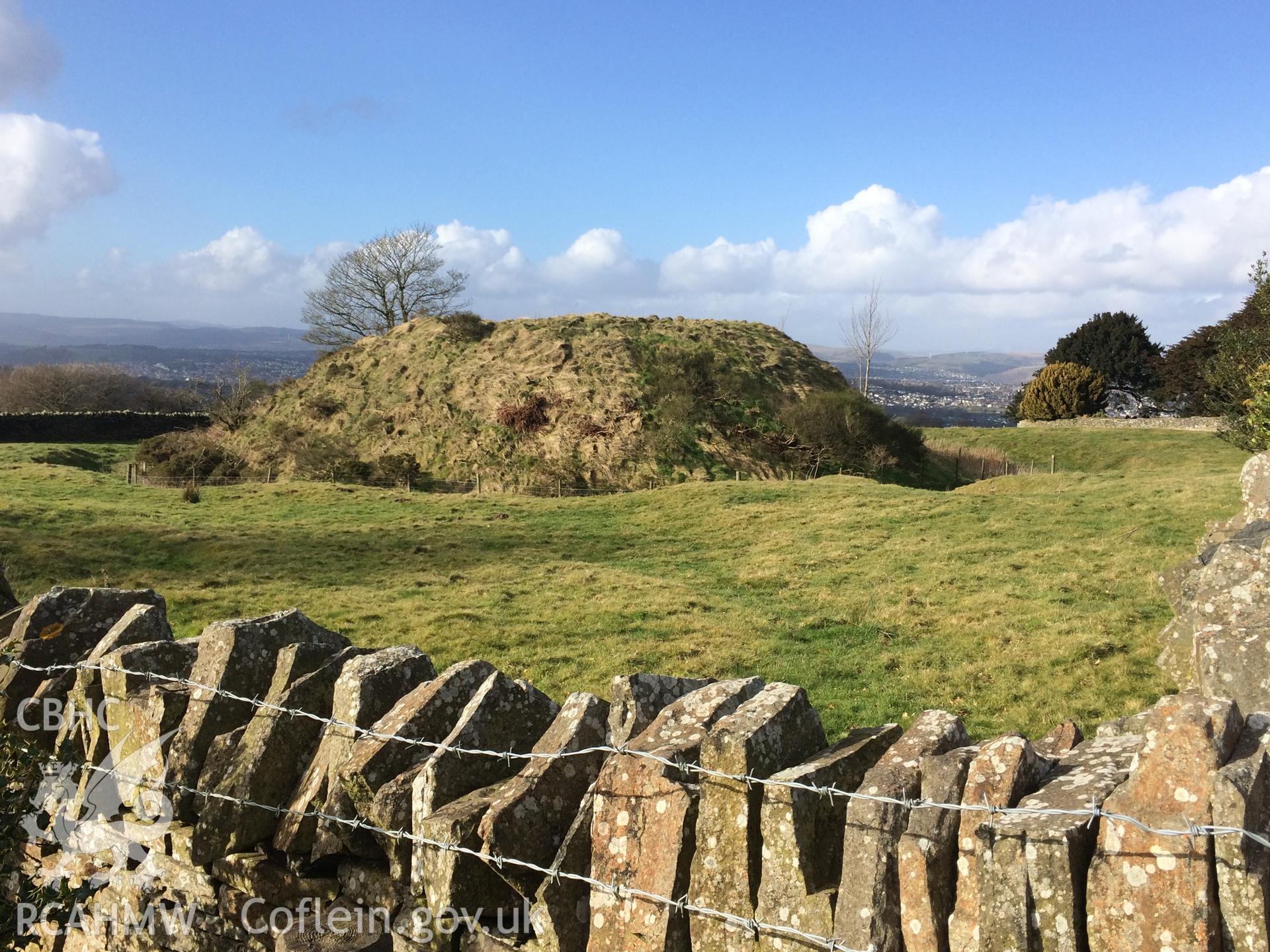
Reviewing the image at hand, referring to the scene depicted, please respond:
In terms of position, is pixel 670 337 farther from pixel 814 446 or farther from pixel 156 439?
pixel 156 439

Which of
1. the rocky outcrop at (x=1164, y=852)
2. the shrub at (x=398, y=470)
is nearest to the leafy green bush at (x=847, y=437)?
the shrub at (x=398, y=470)

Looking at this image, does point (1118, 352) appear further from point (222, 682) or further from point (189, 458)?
point (222, 682)

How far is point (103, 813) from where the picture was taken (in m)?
4.49

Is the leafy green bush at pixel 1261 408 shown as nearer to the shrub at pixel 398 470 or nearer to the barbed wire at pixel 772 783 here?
the barbed wire at pixel 772 783

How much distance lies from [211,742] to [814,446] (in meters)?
37.1

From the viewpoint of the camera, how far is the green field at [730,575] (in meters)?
11.1

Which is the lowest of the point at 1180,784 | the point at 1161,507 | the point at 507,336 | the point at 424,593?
the point at 424,593

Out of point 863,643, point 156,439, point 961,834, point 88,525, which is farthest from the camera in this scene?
point 156,439

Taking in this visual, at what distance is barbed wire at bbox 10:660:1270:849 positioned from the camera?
2373 mm

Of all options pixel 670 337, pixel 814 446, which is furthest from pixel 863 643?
pixel 670 337

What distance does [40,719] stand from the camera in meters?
5.02

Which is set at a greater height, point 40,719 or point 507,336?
point 507,336

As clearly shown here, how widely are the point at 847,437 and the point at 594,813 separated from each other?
37.9 metres

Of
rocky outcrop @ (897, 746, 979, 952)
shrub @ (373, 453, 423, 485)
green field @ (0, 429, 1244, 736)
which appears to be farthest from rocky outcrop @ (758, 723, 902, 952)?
shrub @ (373, 453, 423, 485)
